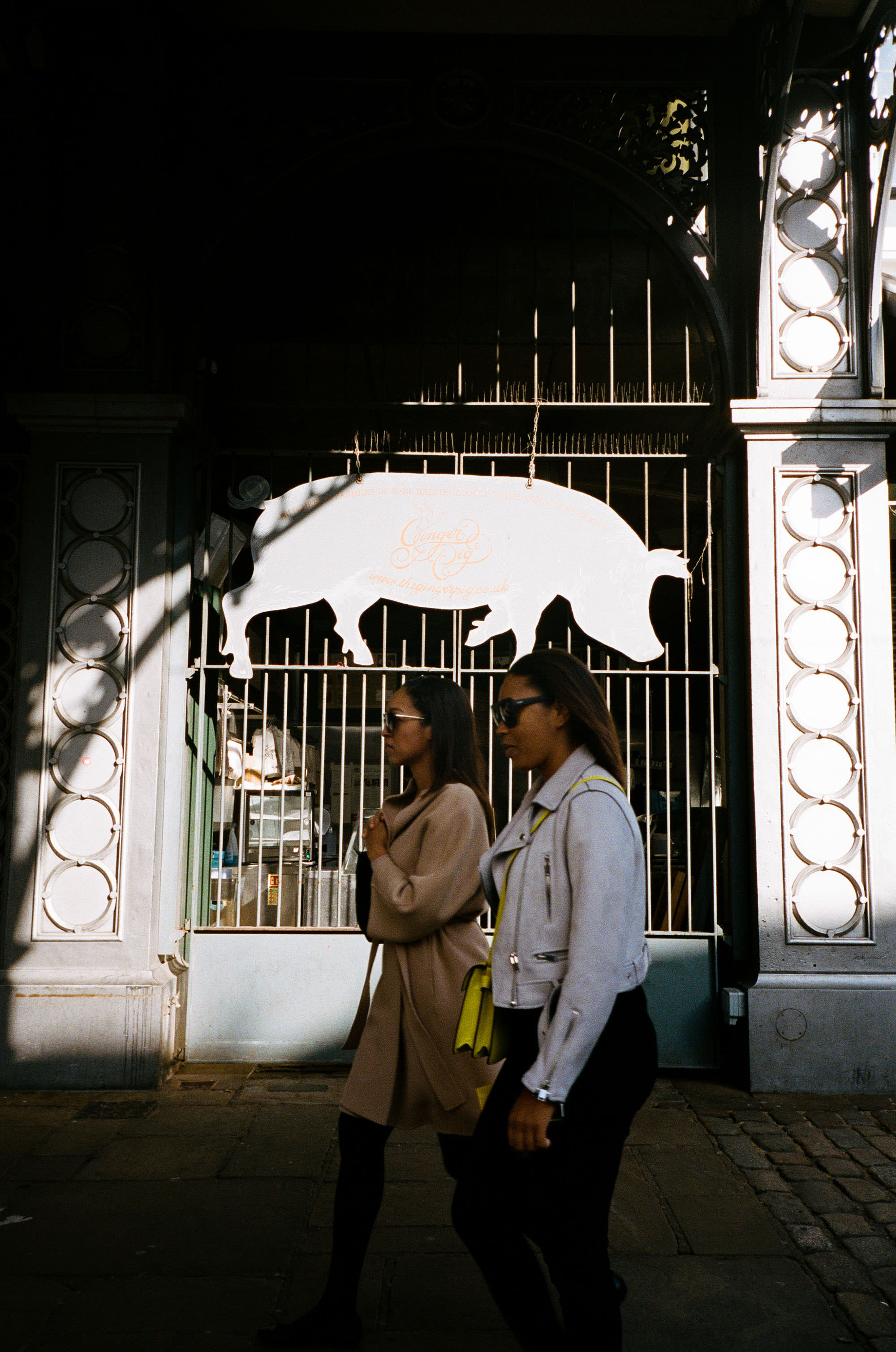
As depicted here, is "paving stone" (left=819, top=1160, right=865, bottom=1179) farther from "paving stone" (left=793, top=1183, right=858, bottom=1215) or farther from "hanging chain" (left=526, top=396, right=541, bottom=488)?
"hanging chain" (left=526, top=396, right=541, bottom=488)

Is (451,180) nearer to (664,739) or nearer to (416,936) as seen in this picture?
(664,739)

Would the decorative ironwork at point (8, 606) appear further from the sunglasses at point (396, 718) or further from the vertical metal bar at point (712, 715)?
the vertical metal bar at point (712, 715)

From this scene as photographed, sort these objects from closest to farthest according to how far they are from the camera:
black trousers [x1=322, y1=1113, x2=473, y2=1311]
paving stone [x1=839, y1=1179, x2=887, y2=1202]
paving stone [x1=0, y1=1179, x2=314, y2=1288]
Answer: black trousers [x1=322, y1=1113, x2=473, y2=1311]
paving stone [x1=0, y1=1179, x2=314, y2=1288]
paving stone [x1=839, y1=1179, x2=887, y2=1202]

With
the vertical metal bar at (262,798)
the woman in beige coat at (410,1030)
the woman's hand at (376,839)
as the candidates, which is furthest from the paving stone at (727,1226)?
the vertical metal bar at (262,798)

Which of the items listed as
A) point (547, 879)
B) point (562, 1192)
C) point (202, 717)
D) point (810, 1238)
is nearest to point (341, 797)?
point (202, 717)

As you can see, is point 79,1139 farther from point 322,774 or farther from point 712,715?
point 712,715

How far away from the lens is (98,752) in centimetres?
577

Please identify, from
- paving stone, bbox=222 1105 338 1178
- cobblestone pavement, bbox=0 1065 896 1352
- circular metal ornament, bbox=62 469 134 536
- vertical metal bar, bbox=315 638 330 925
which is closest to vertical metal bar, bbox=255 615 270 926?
vertical metal bar, bbox=315 638 330 925

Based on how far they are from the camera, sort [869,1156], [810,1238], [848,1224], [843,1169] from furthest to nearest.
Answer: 1. [869,1156]
2. [843,1169]
3. [848,1224]
4. [810,1238]

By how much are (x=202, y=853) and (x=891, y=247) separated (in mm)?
5634

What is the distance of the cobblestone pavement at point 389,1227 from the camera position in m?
3.04

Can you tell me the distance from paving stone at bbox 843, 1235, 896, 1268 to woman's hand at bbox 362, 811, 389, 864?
6.73 ft

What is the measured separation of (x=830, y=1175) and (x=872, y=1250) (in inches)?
30.1

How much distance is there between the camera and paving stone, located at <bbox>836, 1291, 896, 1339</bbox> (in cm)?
304
